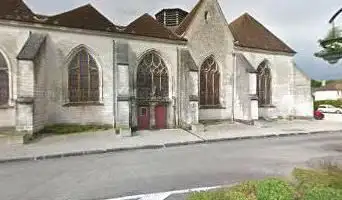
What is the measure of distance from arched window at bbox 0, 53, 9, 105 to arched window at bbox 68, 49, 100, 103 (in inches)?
144

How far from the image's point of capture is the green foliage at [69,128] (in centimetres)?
1792

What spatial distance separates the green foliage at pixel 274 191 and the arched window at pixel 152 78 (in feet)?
56.6

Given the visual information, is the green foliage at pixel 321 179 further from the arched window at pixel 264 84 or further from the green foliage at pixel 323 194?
the arched window at pixel 264 84

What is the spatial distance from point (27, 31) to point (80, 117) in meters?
6.25

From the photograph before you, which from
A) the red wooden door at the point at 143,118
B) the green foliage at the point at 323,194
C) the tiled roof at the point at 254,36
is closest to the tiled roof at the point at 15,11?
the red wooden door at the point at 143,118

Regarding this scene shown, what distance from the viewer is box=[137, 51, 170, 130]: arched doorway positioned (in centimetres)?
2170

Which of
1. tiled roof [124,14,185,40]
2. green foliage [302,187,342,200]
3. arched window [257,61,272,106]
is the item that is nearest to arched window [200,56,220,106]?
tiled roof [124,14,185,40]

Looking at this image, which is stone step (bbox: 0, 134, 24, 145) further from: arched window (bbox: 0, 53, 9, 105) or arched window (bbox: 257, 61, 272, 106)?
arched window (bbox: 257, 61, 272, 106)

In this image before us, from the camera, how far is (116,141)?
16.3 metres

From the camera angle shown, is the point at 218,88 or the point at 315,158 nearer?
the point at 315,158

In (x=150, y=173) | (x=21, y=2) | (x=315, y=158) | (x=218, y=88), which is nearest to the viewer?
(x=150, y=173)

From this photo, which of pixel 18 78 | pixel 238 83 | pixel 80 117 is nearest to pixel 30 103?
pixel 18 78

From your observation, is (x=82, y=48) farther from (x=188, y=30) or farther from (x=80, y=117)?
(x=188, y=30)

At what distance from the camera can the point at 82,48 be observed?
1970cm
